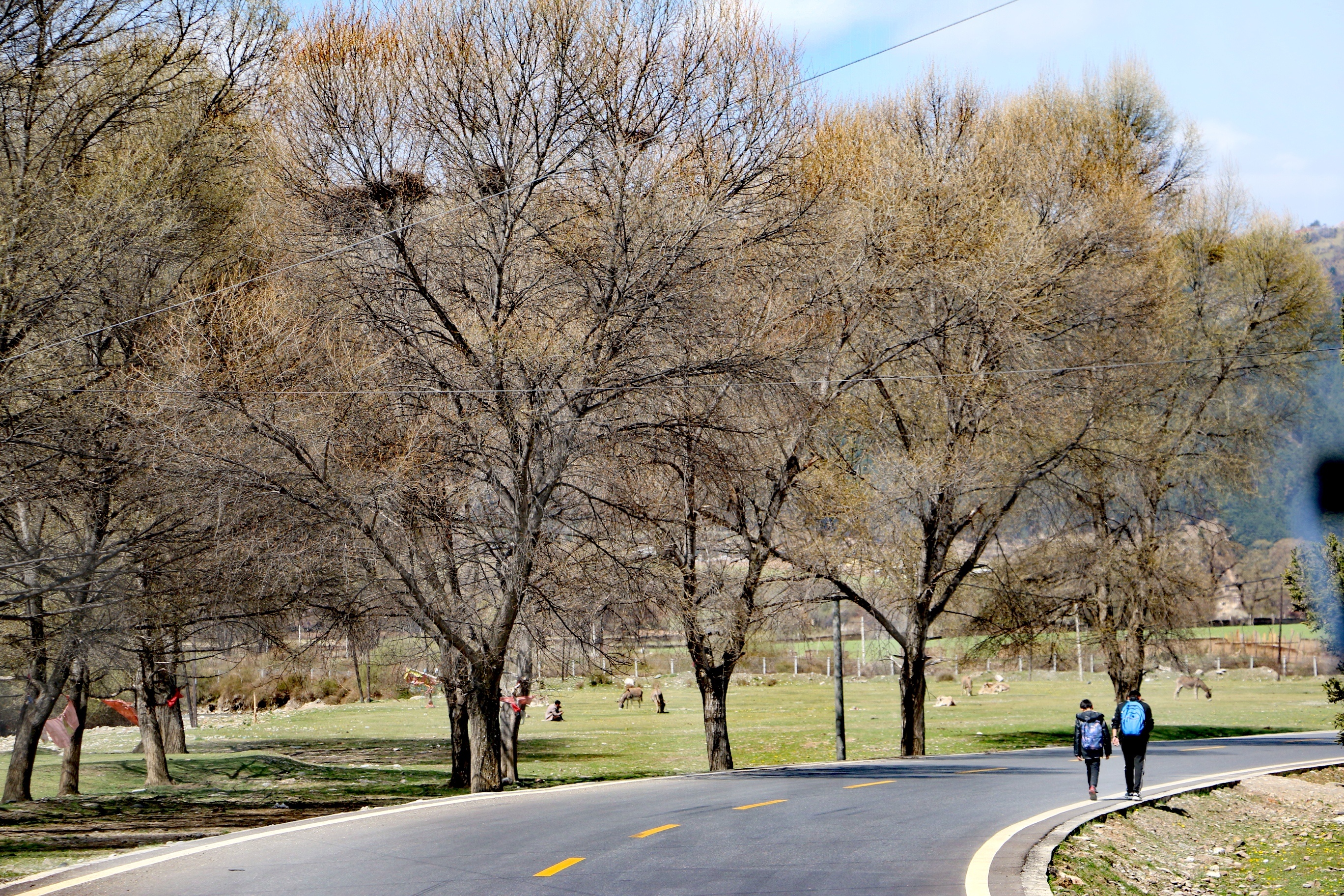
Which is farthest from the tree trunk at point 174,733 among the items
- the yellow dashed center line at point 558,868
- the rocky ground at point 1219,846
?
the rocky ground at point 1219,846

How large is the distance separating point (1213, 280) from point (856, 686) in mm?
37363

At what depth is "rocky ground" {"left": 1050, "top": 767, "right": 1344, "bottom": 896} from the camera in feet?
39.2

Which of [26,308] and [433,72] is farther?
[433,72]

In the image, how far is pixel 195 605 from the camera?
16.7 metres

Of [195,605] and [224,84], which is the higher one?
[224,84]

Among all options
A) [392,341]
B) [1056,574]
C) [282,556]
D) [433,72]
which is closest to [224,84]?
[433,72]

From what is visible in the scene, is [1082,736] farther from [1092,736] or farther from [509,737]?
[509,737]

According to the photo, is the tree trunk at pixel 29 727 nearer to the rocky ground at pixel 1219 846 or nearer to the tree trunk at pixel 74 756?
the tree trunk at pixel 74 756

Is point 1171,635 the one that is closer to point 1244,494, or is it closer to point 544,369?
point 1244,494

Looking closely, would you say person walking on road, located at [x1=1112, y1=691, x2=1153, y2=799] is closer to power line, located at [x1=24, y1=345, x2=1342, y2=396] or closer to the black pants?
the black pants

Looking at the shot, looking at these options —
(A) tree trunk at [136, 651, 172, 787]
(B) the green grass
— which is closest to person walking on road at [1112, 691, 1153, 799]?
(B) the green grass

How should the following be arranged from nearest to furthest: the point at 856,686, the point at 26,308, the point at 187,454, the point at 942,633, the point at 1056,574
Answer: the point at 26,308, the point at 187,454, the point at 1056,574, the point at 942,633, the point at 856,686

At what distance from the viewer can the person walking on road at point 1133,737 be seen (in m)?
15.9

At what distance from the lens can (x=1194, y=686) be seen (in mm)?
50281
